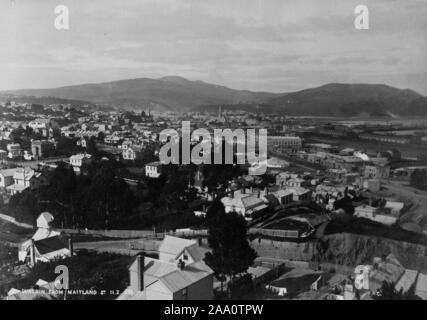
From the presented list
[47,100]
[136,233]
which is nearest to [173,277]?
[136,233]

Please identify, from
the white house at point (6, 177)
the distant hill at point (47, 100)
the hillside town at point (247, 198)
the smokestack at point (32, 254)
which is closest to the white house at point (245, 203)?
the hillside town at point (247, 198)

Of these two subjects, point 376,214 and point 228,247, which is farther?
point 376,214

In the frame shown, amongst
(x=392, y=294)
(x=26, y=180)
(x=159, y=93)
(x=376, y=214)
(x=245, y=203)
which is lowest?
(x=392, y=294)

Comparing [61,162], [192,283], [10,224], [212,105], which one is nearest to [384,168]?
[212,105]

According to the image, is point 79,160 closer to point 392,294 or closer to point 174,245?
point 174,245

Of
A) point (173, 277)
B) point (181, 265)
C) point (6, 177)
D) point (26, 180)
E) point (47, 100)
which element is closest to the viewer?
point (173, 277)

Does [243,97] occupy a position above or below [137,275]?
above

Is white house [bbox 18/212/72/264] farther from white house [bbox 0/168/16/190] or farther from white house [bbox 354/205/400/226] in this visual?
white house [bbox 354/205/400/226]

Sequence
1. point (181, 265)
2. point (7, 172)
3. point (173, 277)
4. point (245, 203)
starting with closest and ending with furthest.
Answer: point (173, 277)
point (181, 265)
point (245, 203)
point (7, 172)
